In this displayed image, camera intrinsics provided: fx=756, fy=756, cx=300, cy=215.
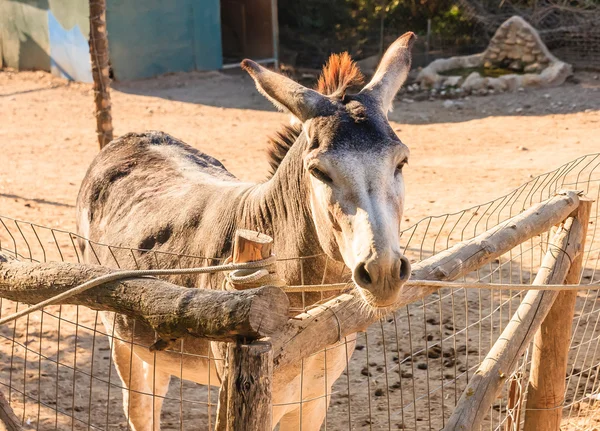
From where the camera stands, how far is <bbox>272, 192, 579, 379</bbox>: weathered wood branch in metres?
1.92

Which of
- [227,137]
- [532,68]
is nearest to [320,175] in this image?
[227,137]

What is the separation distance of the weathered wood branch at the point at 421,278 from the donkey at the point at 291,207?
0.09 m

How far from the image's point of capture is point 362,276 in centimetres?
218

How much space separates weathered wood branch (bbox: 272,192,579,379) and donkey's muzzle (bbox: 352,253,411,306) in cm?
8

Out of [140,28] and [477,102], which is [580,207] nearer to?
[477,102]

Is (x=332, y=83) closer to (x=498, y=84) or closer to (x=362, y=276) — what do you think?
(x=362, y=276)

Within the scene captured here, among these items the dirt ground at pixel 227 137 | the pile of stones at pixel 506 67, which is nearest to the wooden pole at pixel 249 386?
the dirt ground at pixel 227 137

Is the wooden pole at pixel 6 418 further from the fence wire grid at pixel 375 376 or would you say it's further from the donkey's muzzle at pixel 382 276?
the donkey's muzzle at pixel 382 276

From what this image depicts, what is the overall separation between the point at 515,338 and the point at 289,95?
4.21 ft

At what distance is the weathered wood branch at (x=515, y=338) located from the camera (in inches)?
105

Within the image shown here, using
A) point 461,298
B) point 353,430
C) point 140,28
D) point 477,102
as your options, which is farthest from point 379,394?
point 140,28

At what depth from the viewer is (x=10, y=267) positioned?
239cm

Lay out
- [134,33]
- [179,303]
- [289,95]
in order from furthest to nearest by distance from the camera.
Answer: [134,33]
[289,95]
[179,303]

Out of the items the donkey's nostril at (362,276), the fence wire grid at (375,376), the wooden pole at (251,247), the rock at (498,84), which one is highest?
the rock at (498,84)
